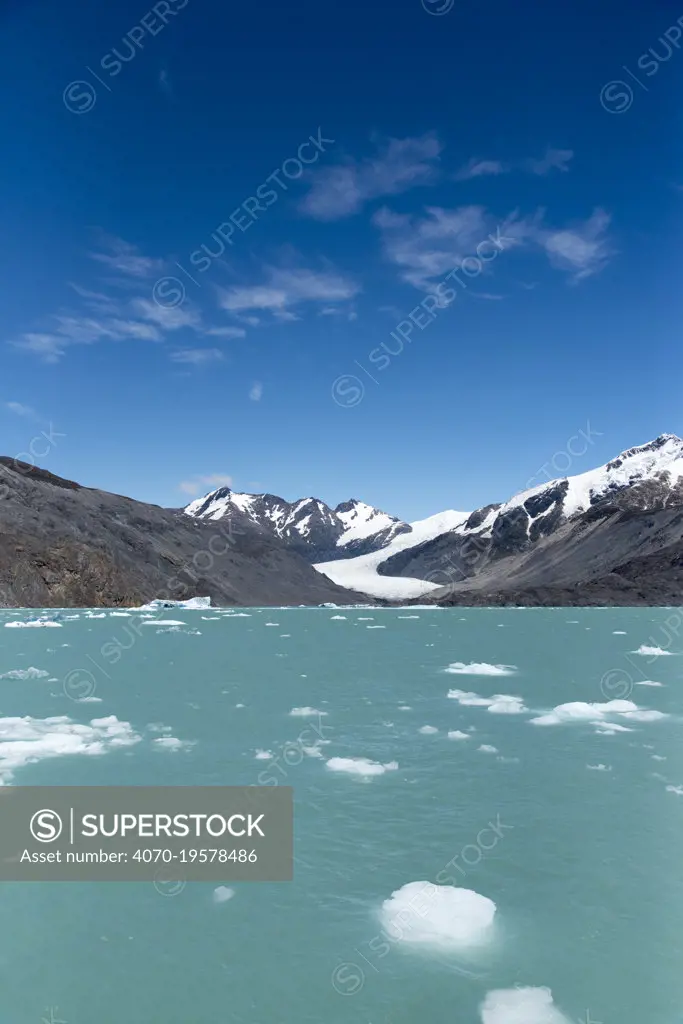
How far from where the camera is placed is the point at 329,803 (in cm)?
1259

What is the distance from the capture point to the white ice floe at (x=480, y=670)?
106 ft

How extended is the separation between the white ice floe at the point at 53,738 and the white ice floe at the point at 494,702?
1126cm

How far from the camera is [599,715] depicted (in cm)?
2136

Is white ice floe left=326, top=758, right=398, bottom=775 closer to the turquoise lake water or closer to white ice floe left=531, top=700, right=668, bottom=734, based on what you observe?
the turquoise lake water

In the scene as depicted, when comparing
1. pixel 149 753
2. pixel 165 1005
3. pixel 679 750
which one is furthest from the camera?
pixel 679 750

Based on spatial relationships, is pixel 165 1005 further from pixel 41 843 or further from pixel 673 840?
pixel 673 840

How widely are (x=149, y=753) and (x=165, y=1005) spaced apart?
30.1 feet

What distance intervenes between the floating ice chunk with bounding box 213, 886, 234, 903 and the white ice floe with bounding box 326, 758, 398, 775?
5444 mm

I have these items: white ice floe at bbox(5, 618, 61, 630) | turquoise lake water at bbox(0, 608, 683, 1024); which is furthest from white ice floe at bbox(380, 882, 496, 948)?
white ice floe at bbox(5, 618, 61, 630)

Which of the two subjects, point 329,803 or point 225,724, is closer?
point 329,803

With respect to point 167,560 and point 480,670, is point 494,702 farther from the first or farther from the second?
point 167,560

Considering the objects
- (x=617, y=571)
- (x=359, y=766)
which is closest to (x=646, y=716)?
(x=359, y=766)

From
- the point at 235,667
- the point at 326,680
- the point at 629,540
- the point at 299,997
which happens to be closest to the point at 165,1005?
the point at 299,997

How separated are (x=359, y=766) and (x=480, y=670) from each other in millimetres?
19313
